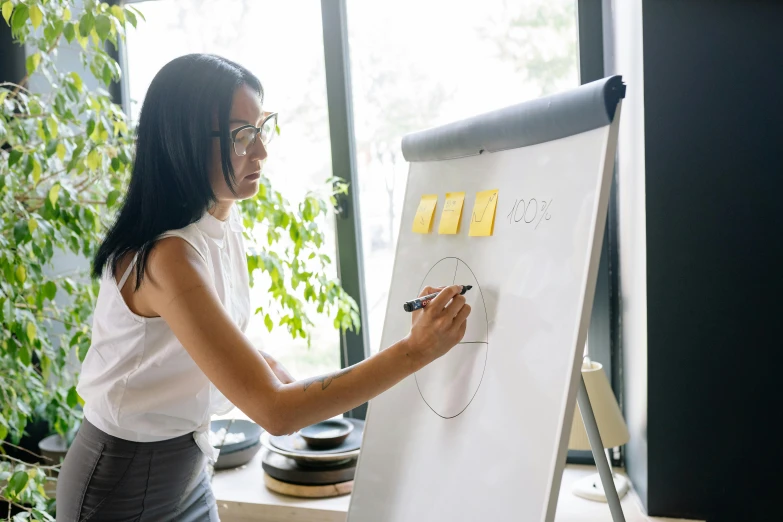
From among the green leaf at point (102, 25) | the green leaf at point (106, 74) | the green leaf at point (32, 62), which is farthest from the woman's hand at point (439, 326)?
the green leaf at point (32, 62)

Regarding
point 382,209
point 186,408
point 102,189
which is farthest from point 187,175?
point 382,209

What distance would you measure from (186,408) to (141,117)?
518 millimetres

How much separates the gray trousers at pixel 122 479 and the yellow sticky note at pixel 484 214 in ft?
2.17

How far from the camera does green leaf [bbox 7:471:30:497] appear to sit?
1.58 meters

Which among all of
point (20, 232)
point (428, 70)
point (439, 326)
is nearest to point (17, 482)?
point (20, 232)

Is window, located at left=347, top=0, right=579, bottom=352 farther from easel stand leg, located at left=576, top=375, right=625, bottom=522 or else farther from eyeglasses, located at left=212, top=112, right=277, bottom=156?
easel stand leg, located at left=576, top=375, right=625, bottom=522

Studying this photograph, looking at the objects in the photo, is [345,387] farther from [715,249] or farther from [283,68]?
[283,68]

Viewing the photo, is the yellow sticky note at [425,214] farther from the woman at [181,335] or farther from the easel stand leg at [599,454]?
the easel stand leg at [599,454]

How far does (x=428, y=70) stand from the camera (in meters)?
2.26

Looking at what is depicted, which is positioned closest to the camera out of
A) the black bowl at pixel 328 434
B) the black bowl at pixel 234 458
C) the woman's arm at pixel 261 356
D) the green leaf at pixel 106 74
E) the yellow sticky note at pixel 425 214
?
the woman's arm at pixel 261 356

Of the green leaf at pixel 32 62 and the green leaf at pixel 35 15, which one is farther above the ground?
the green leaf at pixel 35 15

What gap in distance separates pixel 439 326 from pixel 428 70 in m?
1.44

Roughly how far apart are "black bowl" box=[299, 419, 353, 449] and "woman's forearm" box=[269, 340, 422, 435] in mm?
1134

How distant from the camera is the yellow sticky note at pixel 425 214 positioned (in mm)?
1354
